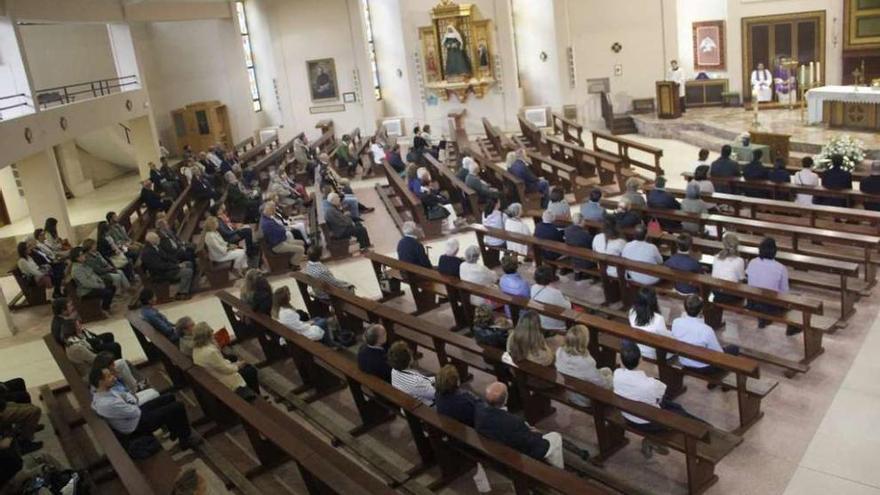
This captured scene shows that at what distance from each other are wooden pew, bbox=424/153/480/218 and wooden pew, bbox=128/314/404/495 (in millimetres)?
6261

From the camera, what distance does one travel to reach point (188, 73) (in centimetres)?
2364

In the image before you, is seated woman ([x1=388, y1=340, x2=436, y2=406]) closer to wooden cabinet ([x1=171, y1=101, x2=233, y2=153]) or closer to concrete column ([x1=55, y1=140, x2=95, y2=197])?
concrete column ([x1=55, y1=140, x2=95, y2=197])

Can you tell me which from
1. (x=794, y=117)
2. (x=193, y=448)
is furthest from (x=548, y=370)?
(x=794, y=117)

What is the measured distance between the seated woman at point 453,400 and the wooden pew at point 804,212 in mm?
5780

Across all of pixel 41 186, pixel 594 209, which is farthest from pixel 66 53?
pixel 594 209

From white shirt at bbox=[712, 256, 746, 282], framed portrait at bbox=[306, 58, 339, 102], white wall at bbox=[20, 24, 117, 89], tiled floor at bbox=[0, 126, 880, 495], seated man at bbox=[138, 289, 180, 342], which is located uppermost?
white wall at bbox=[20, 24, 117, 89]

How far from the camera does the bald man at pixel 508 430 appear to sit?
4.89m

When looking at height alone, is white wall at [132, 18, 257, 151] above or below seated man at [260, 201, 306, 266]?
above

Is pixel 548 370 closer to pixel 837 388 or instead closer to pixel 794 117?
pixel 837 388

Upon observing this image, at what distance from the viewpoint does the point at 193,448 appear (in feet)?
20.5

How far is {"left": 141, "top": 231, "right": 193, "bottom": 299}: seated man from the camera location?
10336mm

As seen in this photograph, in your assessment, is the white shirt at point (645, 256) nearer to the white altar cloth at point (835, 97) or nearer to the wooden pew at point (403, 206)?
the wooden pew at point (403, 206)

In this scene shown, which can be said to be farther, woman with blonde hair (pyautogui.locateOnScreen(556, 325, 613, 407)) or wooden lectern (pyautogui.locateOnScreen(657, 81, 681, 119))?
wooden lectern (pyautogui.locateOnScreen(657, 81, 681, 119))

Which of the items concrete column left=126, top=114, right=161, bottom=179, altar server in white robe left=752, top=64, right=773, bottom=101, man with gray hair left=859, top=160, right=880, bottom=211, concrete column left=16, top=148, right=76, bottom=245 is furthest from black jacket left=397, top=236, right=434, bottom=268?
altar server in white robe left=752, top=64, right=773, bottom=101
